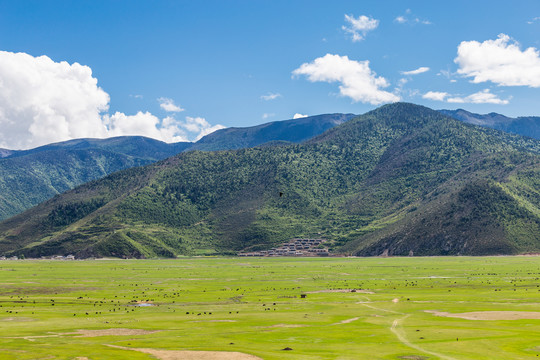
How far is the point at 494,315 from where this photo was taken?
95.4 meters

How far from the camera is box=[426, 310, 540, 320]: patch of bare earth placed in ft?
302

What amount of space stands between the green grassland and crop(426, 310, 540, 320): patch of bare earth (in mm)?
1960

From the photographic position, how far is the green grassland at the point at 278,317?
7031 cm

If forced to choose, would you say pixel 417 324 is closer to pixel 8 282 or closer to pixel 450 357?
pixel 450 357

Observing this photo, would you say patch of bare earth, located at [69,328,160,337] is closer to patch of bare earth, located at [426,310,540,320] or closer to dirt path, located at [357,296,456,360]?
dirt path, located at [357,296,456,360]

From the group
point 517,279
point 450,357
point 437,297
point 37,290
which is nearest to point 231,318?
point 450,357

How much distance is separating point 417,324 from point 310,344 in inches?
847

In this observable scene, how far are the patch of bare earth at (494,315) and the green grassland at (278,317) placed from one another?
77.2 inches

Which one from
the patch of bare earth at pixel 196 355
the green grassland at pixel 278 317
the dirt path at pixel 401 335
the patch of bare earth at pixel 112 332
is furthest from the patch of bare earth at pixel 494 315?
the patch of bare earth at pixel 112 332

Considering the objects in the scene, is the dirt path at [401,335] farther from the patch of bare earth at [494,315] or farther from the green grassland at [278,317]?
the patch of bare earth at [494,315]

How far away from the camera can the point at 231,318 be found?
9450cm

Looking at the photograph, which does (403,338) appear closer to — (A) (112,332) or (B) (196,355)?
(B) (196,355)

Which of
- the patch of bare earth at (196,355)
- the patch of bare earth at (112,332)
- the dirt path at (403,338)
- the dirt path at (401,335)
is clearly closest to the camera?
the dirt path at (403,338)

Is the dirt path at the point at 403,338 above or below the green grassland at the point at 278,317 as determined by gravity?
below
